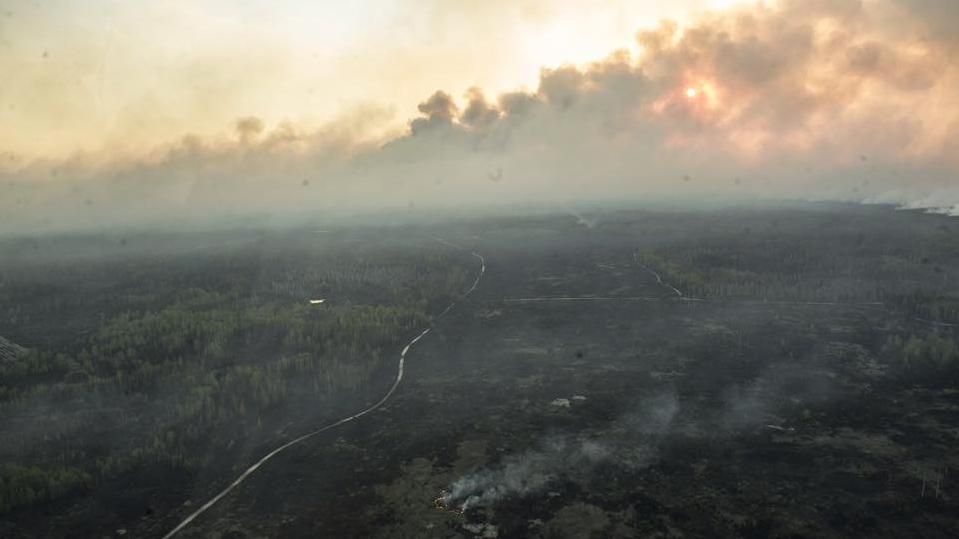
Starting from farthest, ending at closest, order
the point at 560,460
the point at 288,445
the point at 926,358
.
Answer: the point at 926,358
the point at 288,445
the point at 560,460

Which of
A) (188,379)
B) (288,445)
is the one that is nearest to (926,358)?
(288,445)

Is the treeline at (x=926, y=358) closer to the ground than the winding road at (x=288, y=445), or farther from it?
farther from it

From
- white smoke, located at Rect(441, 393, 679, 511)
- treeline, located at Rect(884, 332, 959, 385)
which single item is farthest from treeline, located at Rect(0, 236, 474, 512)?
treeline, located at Rect(884, 332, 959, 385)

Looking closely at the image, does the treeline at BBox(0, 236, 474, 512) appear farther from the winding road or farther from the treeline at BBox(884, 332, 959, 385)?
the treeline at BBox(884, 332, 959, 385)

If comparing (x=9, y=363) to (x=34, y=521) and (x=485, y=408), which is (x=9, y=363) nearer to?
(x=34, y=521)

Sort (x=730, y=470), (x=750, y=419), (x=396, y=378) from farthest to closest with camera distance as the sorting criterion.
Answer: (x=396, y=378) < (x=750, y=419) < (x=730, y=470)

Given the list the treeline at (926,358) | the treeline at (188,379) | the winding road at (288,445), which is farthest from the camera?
the treeline at (926,358)

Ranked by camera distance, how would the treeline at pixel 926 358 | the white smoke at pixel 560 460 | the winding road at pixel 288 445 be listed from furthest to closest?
the treeline at pixel 926 358 < the white smoke at pixel 560 460 < the winding road at pixel 288 445

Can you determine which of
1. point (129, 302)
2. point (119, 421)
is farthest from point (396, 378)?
point (129, 302)

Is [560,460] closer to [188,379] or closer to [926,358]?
[188,379]

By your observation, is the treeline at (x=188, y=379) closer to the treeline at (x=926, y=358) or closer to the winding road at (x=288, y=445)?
the winding road at (x=288, y=445)

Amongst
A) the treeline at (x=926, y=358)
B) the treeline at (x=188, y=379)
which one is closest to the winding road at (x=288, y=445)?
the treeline at (x=188, y=379)
